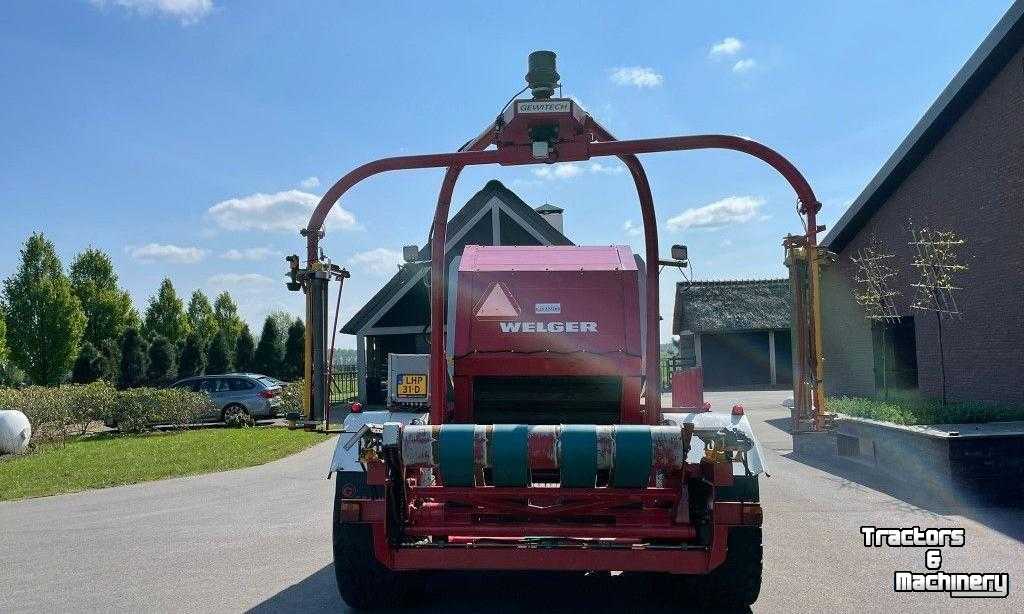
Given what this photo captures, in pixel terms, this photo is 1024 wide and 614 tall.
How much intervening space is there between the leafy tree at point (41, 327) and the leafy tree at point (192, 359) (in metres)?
4.85

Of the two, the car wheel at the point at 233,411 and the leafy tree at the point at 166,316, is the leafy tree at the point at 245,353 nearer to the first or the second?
the leafy tree at the point at 166,316

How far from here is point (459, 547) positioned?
4344 mm

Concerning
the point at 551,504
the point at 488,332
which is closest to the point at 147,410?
the point at 488,332

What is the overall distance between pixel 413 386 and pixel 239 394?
1618 centimetres

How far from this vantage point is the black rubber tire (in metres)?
4.89

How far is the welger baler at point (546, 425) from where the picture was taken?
14.1ft

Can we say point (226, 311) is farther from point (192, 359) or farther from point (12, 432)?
point (12, 432)

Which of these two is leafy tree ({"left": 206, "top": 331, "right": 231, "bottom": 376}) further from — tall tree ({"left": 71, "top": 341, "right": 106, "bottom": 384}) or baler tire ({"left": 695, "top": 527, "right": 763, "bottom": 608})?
baler tire ({"left": 695, "top": 527, "right": 763, "bottom": 608})

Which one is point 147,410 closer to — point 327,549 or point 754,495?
point 327,549

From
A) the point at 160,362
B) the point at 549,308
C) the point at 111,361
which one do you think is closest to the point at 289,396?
the point at 549,308

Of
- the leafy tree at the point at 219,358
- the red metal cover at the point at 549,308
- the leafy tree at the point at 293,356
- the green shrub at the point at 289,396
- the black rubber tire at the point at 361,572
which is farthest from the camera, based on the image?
the leafy tree at the point at 219,358

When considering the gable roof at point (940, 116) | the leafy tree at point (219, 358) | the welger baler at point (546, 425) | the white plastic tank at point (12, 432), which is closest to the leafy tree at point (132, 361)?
the leafy tree at point (219, 358)

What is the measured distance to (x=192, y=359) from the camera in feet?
130

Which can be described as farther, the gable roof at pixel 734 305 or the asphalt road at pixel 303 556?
the gable roof at pixel 734 305
